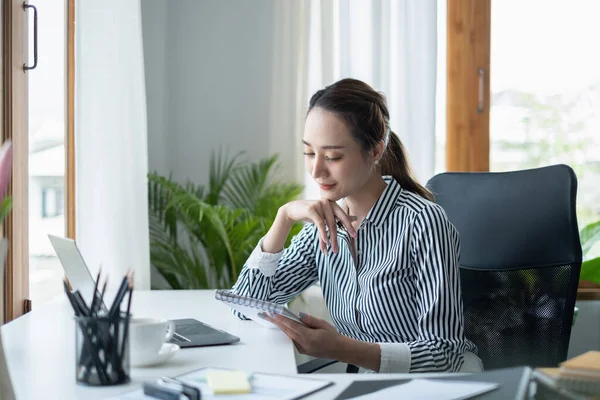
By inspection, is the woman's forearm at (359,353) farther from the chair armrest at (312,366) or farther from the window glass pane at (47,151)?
the window glass pane at (47,151)

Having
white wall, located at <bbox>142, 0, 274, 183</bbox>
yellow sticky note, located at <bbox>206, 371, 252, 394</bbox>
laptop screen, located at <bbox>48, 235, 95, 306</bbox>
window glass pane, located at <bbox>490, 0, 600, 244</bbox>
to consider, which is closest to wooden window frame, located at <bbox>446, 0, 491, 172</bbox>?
window glass pane, located at <bbox>490, 0, 600, 244</bbox>

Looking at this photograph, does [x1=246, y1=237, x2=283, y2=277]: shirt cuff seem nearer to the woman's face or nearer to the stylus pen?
the woman's face

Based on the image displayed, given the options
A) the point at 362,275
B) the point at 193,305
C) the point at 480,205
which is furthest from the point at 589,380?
the point at 193,305

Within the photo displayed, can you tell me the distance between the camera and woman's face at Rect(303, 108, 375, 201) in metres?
1.65

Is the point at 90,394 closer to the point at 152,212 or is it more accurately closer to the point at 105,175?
the point at 105,175

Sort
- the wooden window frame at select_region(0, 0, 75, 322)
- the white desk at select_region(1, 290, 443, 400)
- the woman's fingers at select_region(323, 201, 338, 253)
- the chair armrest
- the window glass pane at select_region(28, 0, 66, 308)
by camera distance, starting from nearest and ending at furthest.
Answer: the white desk at select_region(1, 290, 443, 400) → the chair armrest → the woman's fingers at select_region(323, 201, 338, 253) → the wooden window frame at select_region(0, 0, 75, 322) → the window glass pane at select_region(28, 0, 66, 308)

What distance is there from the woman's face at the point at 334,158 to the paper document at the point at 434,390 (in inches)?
26.4

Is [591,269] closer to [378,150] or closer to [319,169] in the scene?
[378,150]

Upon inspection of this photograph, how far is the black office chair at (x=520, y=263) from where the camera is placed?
168cm

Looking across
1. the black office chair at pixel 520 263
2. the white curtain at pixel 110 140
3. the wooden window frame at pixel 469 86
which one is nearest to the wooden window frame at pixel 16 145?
the white curtain at pixel 110 140

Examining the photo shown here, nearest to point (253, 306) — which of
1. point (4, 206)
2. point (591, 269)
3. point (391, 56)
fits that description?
point (4, 206)

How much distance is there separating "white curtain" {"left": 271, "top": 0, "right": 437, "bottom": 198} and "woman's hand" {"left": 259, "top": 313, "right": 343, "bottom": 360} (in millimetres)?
1467

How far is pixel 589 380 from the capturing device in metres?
0.88

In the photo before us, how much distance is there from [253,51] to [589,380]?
7.87ft
